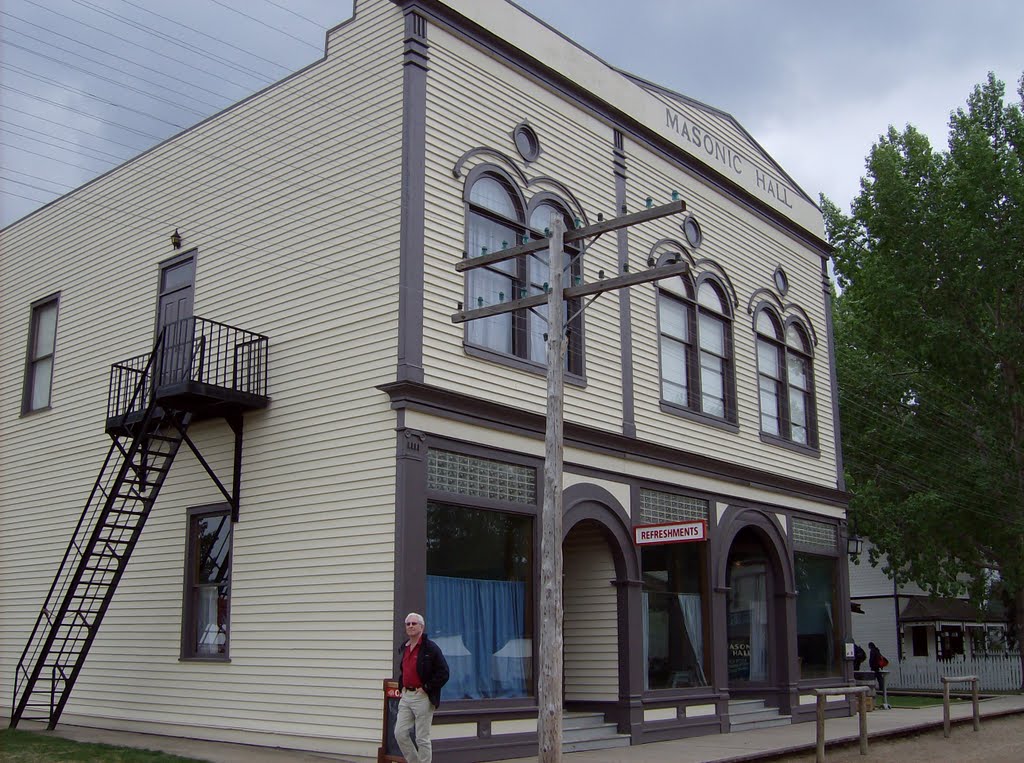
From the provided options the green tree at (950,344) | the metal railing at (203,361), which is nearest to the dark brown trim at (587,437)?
the metal railing at (203,361)

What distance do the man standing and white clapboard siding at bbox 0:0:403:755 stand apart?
6.27 feet

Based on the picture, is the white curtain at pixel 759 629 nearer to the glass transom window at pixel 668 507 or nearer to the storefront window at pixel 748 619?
the storefront window at pixel 748 619

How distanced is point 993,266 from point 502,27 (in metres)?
19.7

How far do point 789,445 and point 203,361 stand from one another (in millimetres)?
12089

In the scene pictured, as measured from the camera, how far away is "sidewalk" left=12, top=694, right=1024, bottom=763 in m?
13.3

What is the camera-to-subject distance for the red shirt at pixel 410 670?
423 inches

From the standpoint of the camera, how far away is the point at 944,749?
17047mm

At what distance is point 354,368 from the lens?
14180 mm

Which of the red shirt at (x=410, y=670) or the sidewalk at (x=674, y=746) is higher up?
the red shirt at (x=410, y=670)

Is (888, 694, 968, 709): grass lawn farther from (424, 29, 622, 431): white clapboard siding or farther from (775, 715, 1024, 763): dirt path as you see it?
(424, 29, 622, 431): white clapboard siding

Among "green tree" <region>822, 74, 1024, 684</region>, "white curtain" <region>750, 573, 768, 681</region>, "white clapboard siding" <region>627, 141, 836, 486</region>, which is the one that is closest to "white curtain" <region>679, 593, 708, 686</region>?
"white clapboard siding" <region>627, 141, 836, 486</region>

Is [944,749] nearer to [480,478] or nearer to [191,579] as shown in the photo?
[480,478]

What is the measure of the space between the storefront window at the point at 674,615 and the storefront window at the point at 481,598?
10.3ft

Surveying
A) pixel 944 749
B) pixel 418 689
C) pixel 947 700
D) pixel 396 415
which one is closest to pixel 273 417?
pixel 396 415
